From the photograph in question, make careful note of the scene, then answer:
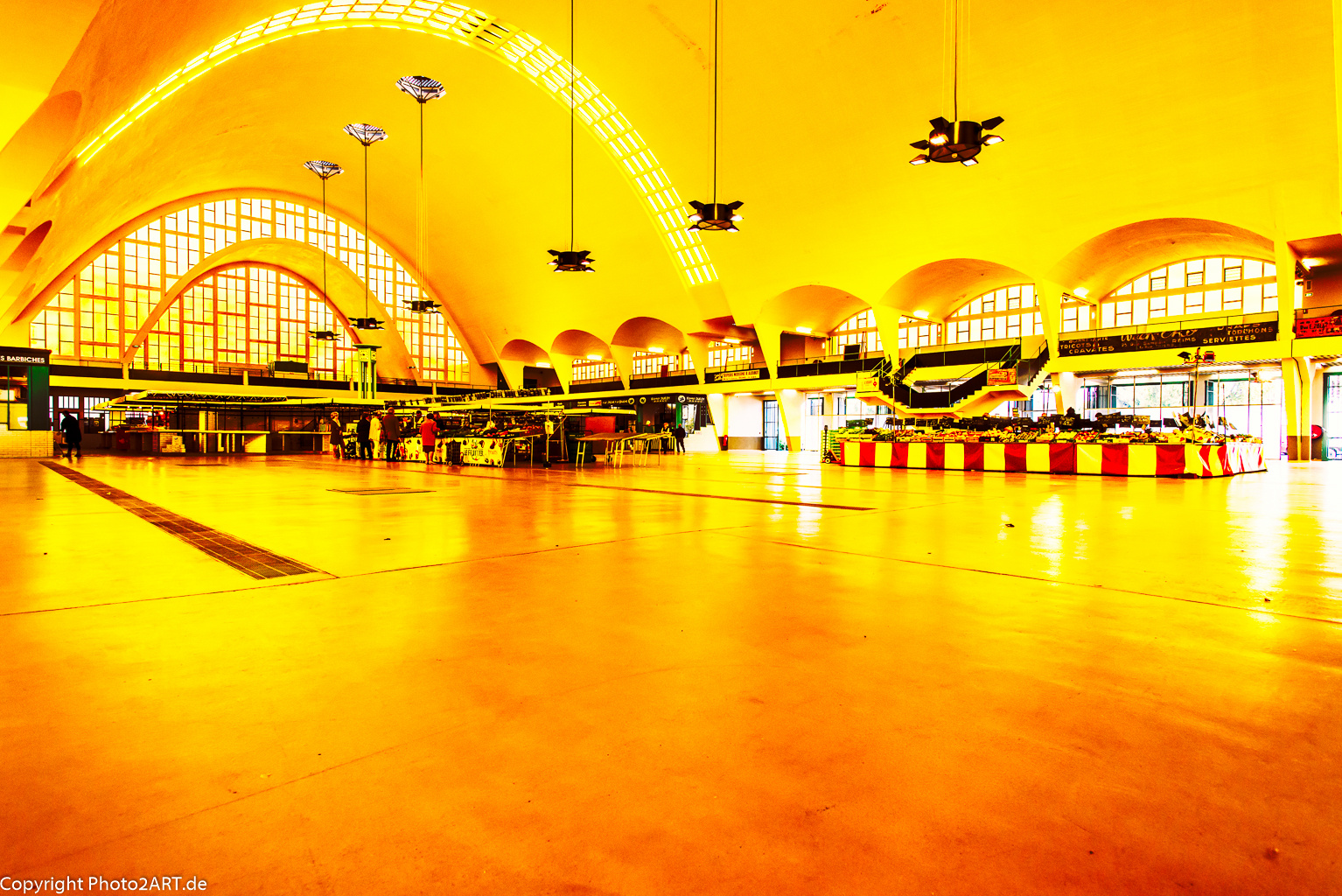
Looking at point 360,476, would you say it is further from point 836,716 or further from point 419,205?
point 419,205

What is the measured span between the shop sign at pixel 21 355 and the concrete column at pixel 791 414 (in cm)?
Result: 3057

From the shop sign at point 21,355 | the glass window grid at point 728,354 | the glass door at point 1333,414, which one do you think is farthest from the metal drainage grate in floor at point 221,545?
the glass window grid at point 728,354

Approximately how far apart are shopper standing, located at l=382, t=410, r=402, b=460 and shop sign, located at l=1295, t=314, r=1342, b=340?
96.6 feet

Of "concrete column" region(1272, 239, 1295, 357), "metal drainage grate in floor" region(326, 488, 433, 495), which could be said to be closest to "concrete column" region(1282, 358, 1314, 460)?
"concrete column" region(1272, 239, 1295, 357)

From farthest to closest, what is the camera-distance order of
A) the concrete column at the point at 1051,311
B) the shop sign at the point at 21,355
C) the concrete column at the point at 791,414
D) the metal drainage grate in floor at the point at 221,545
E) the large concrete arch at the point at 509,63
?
the concrete column at the point at 791,414 → the concrete column at the point at 1051,311 → the shop sign at the point at 21,355 → the large concrete arch at the point at 509,63 → the metal drainage grate in floor at the point at 221,545

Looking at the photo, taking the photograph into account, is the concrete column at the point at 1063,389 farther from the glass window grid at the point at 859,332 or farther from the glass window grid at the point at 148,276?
the glass window grid at the point at 148,276

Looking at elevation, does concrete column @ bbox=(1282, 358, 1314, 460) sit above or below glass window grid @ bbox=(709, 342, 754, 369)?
below

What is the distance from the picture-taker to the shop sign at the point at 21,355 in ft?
76.2

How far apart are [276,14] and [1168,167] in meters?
29.2

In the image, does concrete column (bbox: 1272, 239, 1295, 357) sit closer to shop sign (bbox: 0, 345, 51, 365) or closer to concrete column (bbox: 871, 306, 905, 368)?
concrete column (bbox: 871, 306, 905, 368)

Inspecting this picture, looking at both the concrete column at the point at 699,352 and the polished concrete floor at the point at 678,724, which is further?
the concrete column at the point at 699,352

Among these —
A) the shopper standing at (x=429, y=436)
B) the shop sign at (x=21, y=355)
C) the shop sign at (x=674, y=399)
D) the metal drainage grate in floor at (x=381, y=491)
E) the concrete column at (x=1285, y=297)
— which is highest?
the concrete column at (x=1285, y=297)

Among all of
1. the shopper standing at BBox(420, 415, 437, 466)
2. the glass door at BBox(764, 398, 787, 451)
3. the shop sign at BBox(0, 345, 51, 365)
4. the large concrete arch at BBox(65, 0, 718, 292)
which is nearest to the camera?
the shopper standing at BBox(420, 415, 437, 466)

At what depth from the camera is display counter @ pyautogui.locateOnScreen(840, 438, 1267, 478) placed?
42.6 ft
